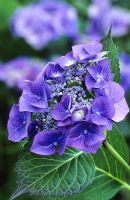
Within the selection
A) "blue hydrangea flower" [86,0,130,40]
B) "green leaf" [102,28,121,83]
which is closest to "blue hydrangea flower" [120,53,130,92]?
"blue hydrangea flower" [86,0,130,40]

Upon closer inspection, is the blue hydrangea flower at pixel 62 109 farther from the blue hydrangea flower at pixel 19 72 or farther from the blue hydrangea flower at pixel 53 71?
the blue hydrangea flower at pixel 19 72

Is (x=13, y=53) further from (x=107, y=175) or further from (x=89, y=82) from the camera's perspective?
(x=89, y=82)

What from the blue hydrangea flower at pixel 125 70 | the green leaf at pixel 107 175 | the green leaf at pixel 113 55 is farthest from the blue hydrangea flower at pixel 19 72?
the green leaf at pixel 113 55

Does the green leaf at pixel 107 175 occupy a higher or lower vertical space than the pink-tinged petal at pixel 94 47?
lower

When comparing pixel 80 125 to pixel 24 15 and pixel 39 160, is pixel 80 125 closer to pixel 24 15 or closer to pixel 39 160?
pixel 39 160

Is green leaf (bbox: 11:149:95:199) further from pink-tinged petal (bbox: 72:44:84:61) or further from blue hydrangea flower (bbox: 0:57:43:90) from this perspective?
blue hydrangea flower (bbox: 0:57:43:90)

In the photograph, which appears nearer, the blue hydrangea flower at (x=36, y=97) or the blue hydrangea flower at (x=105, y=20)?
the blue hydrangea flower at (x=36, y=97)
